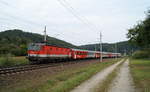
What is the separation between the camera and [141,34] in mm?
33281

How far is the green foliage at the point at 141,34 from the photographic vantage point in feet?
101

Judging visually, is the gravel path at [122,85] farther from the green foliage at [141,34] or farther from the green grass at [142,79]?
the green foliage at [141,34]

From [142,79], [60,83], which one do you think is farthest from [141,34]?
[60,83]

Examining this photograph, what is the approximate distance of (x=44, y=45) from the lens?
106 feet

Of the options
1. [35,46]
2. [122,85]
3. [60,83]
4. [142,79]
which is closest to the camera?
[60,83]

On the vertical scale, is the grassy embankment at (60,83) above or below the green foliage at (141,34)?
Answer: below

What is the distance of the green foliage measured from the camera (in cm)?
3084

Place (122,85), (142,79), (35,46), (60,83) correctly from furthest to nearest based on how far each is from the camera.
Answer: (35,46), (142,79), (122,85), (60,83)

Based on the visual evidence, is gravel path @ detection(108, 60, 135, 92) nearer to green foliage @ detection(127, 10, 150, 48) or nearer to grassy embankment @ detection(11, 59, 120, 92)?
grassy embankment @ detection(11, 59, 120, 92)

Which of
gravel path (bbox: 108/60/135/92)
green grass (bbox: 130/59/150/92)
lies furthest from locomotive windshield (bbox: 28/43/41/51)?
gravel path (bbox: 108/60/135/92)

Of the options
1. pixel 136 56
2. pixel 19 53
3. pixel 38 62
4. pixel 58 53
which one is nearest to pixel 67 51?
pixel 58 53

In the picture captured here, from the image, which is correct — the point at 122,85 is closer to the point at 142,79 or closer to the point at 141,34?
the point at 142,79

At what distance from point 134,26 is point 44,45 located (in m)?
21.1

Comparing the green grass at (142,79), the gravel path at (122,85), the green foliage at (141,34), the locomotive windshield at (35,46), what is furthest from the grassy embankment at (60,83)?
the green foliage at (141,34)
